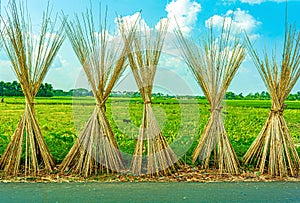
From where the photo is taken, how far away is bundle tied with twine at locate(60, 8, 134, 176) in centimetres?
307

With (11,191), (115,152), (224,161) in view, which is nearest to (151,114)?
(115,152)

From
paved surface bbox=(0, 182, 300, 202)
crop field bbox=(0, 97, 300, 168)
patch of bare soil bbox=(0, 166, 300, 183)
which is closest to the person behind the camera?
paved surface bbox=(0, 182, 300, 202)

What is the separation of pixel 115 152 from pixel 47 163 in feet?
1.97

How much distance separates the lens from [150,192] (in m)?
2.70

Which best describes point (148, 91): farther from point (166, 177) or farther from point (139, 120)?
point (139, 120)

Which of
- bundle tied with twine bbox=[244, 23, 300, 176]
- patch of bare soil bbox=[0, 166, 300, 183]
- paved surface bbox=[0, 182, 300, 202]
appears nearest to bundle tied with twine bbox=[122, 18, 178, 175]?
patch of bare soil bbox=[0, 166, 300, 183]

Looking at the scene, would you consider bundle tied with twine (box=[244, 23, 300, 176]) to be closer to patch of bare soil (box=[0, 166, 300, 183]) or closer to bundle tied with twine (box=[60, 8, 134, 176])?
patch of bare soil (box=[0, 166, 300, 183])

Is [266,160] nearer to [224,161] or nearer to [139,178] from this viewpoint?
[224,161]

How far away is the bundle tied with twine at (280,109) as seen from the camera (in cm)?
319

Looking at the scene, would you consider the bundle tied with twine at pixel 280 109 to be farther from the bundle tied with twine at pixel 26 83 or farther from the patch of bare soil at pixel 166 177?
the bundle tied with twine at pixel 26 83

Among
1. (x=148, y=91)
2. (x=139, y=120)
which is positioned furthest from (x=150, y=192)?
(x=139, y=120)

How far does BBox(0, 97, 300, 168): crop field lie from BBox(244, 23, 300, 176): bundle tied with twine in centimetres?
36

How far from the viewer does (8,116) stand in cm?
548

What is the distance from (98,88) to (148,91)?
1.38 ft
